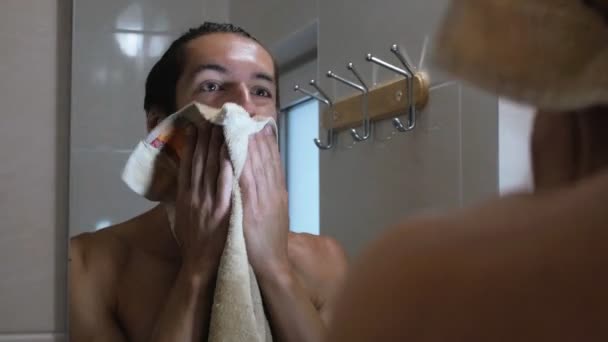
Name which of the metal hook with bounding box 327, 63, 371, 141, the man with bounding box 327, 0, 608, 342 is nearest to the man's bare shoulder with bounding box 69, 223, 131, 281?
the metal hook with bounding box 327, 63, 371, 141

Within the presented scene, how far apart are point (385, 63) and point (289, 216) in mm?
178

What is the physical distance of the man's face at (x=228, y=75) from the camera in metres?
0.57

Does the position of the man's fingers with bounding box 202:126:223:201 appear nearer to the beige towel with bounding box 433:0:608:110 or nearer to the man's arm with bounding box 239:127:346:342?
the man's arm with bounding box 239:127:346:342

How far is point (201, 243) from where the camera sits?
21.1 inches

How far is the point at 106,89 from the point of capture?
61 cm

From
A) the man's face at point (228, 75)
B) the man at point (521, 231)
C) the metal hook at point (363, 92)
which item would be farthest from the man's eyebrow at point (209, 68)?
the man at point (521, 231)

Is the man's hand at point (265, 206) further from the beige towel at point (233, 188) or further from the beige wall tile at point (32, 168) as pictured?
the beige wall tile at point (32, 168)

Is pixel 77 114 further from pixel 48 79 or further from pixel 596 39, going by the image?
pixel 596 39

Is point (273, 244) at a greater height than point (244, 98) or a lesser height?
lesser

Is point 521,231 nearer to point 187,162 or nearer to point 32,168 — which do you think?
point 187,162

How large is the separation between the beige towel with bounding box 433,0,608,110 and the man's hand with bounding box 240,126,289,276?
0.38 m

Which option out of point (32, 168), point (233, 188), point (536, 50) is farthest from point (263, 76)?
point (536, 50)

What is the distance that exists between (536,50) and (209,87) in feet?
1.41

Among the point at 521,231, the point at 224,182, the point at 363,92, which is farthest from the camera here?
the point at 363,92
